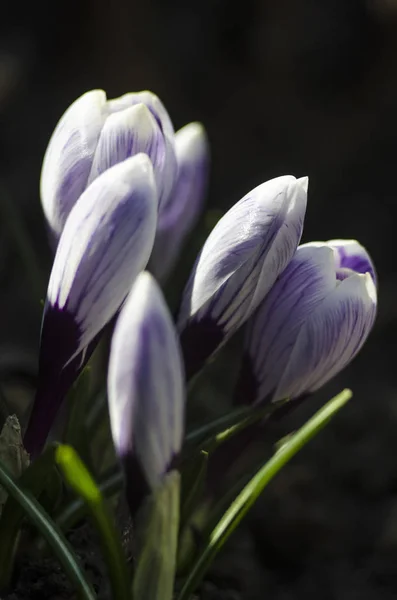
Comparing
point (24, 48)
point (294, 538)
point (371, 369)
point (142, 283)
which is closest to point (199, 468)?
point (142, 283)

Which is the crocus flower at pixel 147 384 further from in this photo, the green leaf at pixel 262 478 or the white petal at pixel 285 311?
the white petal at pixel 285 311

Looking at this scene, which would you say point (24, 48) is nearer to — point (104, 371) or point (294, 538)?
point (104, 371)

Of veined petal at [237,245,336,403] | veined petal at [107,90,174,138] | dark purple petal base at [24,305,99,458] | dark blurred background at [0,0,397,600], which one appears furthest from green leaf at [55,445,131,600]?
dark blurred background at [0,0,397,600]

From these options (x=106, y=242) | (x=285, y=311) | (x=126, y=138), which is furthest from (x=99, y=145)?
(x=285, y=311)

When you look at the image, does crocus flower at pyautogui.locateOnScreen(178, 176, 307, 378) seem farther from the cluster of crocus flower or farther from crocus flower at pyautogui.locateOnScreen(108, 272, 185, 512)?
crocus flower at pyautogui.locateOnScreen(108, 272, 185, 512)

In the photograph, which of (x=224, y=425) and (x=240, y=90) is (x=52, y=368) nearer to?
(x=224, y=425)

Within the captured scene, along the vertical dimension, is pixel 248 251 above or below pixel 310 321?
above
